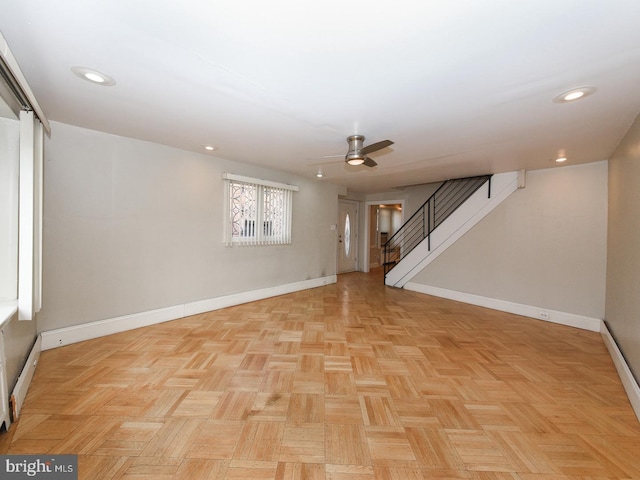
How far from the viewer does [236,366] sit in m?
2.45

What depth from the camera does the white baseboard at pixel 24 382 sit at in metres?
1.68

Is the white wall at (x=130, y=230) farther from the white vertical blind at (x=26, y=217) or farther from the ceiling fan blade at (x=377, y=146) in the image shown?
the ceiling fan blade at (x=377, y=146)

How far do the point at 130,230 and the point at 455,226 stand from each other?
5282 millimetres

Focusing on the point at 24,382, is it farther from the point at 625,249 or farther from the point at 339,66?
the point at 625,249

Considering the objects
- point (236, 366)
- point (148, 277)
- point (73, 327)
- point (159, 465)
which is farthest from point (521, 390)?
point (73, 327)

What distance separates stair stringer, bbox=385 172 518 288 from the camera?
4516mm

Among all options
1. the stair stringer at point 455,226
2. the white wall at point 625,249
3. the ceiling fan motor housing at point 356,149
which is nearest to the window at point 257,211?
the ceiling fan motor housing at point 356,149

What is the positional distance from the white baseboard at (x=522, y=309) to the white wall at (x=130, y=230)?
12.1ft

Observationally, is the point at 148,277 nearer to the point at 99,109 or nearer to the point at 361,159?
the point at 99,109

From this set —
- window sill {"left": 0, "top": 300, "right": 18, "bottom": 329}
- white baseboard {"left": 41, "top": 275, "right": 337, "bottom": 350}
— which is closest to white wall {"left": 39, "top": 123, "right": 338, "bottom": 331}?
white baseboard {"left": 41, "top": 275, "right": 337, "bottom": 350}

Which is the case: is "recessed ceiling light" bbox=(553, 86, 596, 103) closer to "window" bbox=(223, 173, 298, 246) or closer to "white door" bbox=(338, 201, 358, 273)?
"window" bbox=(223, 173, 298, 246)

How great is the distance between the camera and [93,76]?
72.4 inches

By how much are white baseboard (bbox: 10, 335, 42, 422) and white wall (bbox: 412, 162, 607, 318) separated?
5751 mm

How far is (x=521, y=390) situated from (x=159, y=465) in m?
2.61
